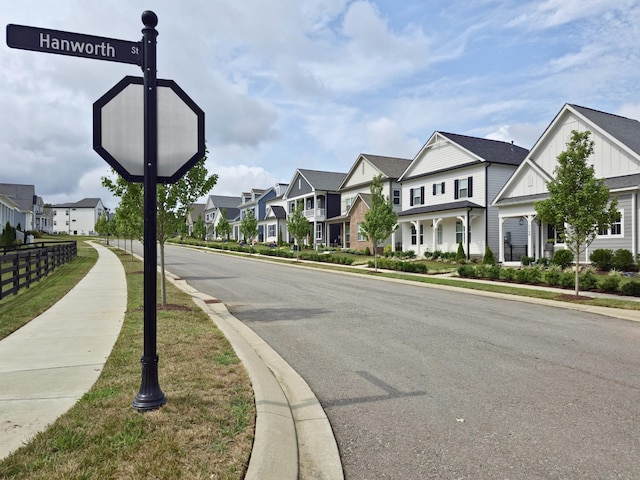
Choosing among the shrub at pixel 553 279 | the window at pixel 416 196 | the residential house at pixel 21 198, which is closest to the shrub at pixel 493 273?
the shrub at pixel 553 279

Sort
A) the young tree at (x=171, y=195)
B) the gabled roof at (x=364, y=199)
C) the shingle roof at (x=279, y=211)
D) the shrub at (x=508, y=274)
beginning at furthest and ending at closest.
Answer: the shingle roof at (x=279, y=211) → the gabled roof at (x=364, y=199) → the shrub at (x=508, y=274) → the young tree at (x=171, y=195)

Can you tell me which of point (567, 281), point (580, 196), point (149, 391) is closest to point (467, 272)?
point (567, 281)

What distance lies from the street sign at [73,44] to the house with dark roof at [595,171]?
19652mm

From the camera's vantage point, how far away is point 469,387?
5.57m

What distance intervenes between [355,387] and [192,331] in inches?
143

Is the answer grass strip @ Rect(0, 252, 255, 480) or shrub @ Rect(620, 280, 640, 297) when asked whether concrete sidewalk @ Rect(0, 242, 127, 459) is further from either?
shrub @ Rect(620, 280, 640, 297)

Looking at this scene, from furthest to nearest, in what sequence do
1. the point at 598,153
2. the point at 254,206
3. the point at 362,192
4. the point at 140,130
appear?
the point at 254,206
the point at 362,192
the point at 598,153
the point at 140,130

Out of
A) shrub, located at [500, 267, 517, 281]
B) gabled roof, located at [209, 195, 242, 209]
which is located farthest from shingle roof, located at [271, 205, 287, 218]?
shrub, located at [500, 267, 517, 281]

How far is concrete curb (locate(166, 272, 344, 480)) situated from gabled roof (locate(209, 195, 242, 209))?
82.5 m

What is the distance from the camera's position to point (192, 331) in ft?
26.2

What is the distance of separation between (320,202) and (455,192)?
65.0 ft

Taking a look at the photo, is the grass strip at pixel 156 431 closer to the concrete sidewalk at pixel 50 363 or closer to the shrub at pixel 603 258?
the concrete sidewalk at pixel 50 363

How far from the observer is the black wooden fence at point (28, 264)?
1379cm

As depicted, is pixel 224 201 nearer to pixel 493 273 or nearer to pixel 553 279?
pixel 493 273
